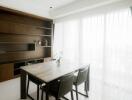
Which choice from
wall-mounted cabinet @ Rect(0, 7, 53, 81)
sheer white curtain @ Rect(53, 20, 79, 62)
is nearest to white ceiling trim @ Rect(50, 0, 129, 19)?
sheer white curtain @ Rect(53, 20, 79, 62)

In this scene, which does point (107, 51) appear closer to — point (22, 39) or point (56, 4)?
point (56, 4)

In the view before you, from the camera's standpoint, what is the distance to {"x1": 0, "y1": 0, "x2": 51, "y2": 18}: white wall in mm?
2811

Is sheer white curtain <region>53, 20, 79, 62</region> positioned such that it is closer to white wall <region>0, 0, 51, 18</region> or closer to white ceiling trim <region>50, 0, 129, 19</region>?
white ceiling trim <region>50, 0, 129, 19</region>

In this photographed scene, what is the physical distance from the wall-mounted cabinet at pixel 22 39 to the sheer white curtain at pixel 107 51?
1.25 metres

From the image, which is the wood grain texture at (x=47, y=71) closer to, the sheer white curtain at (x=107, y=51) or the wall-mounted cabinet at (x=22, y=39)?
the sheer white curtain at (x=107, y=51)

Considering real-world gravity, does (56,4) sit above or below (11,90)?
above

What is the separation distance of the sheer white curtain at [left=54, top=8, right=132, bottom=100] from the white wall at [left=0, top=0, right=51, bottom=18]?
3.73 feet

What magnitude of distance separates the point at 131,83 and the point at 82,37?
5.71ft

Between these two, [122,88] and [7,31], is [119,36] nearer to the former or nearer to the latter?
[122,88]

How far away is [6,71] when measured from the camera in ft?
9.14

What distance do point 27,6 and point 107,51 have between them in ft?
8.75

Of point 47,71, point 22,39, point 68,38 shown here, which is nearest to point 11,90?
point 47,71

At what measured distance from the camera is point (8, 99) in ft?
7.99

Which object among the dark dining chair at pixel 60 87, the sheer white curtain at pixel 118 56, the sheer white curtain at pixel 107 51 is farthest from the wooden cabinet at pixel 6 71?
the sheer white curtain at pixel 118 56
